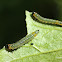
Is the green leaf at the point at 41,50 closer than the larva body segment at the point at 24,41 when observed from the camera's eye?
Yes

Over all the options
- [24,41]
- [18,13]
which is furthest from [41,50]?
[18,13]

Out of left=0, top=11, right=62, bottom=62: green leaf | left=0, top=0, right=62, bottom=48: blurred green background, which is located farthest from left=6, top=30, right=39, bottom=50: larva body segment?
left=0, top=0, right=62, bottom=48: blurred green background

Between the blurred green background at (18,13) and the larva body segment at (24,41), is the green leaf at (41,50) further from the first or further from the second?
the blurred green background at (18,13)

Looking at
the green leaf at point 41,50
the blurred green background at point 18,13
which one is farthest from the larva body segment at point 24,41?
the blurred green background at point 18,13

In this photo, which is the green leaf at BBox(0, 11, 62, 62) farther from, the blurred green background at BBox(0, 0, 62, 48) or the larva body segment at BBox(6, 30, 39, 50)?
Answer: the blurred green background at BBox(0, 0, 62, 48)

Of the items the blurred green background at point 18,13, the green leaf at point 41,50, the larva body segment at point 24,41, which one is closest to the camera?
the green leaf at point 41,50

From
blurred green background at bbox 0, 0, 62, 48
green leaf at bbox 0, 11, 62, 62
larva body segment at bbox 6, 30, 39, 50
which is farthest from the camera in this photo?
blurred green background at bbox 0, 0, 62, 48

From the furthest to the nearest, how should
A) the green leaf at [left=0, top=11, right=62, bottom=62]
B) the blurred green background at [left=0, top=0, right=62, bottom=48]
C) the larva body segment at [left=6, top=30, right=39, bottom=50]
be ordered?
the blurred green background at [left=0, top=0, right=62, bottom=48] → the larva body segment at [left=6, top=30, right=39, bottom=50] → the green leaf at [left=0, top=11, right=62, bottom=62]

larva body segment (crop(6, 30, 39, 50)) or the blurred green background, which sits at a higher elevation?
the blurred green background
